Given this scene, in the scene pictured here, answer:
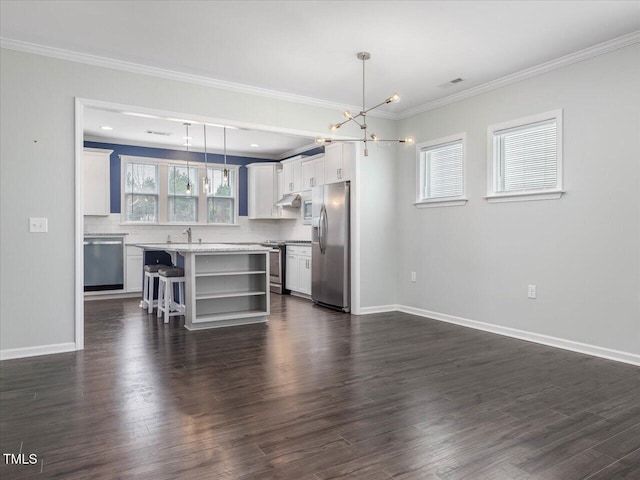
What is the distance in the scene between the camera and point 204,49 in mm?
3930

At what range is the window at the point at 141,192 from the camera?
782 cm

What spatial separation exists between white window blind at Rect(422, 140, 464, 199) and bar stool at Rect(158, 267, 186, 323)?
3.33m

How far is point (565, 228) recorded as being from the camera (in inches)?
160

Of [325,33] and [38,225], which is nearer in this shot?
[325,33]

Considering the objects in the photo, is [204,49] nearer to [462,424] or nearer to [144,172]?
[462,424]

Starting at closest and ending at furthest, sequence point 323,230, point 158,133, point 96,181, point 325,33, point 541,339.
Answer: point 325,33
point 541,339
point 323,230
point 158,133
point 96,181

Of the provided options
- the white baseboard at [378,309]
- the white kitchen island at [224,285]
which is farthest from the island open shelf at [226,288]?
the white baseboard at [378,309]

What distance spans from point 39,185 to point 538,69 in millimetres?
4835

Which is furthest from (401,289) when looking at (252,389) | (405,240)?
(252,389)

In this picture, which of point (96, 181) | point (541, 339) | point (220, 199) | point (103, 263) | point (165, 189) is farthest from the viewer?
point (220, 199)

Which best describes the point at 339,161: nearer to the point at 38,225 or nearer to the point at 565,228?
the point at 565,228

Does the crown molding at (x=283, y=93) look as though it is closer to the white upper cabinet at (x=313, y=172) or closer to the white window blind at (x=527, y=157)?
the white window blind at (x=527, y=157)

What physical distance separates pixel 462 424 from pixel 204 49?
3.65 m

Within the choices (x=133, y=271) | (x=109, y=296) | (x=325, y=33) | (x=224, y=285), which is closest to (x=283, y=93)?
(x=325, y=33)
